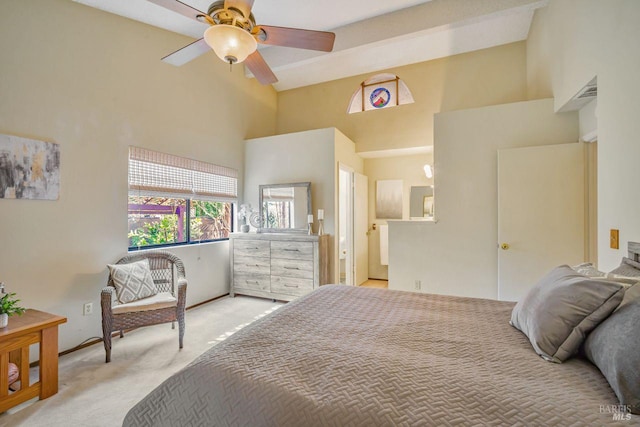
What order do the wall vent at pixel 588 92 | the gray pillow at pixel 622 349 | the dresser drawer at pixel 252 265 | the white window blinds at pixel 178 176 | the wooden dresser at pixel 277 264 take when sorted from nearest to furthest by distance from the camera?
the gray pillow at pixel 622 349
the wall vent at pixel 588 92
the white window blinds at pixel 178 176
the wooden dresser at pixel 277 264
the dresser drawer at pixel 252 265

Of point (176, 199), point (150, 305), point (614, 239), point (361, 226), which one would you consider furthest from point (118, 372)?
point (361, 226)

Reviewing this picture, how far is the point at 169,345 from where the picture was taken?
2.73 m

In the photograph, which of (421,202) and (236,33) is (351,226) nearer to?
(421,202)

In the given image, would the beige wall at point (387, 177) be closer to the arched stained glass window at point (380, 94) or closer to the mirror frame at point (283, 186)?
the arched stained glass window at point (380, 94)

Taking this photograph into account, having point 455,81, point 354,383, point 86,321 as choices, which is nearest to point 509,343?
point 354,383

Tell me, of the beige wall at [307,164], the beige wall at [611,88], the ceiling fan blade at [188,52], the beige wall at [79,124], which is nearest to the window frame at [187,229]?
the beige wall at [79,124]

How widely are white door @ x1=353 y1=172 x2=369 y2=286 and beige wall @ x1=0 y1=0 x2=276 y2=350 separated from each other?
2.57 meters

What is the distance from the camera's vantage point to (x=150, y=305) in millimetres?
2572

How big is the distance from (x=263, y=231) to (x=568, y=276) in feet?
12.3

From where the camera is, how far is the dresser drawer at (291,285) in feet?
12.8

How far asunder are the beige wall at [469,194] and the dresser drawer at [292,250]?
4.33ft

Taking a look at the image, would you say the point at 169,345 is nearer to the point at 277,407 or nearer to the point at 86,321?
the point at 86,321

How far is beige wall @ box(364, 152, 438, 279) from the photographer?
505cm

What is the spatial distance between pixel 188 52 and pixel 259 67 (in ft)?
1.81
